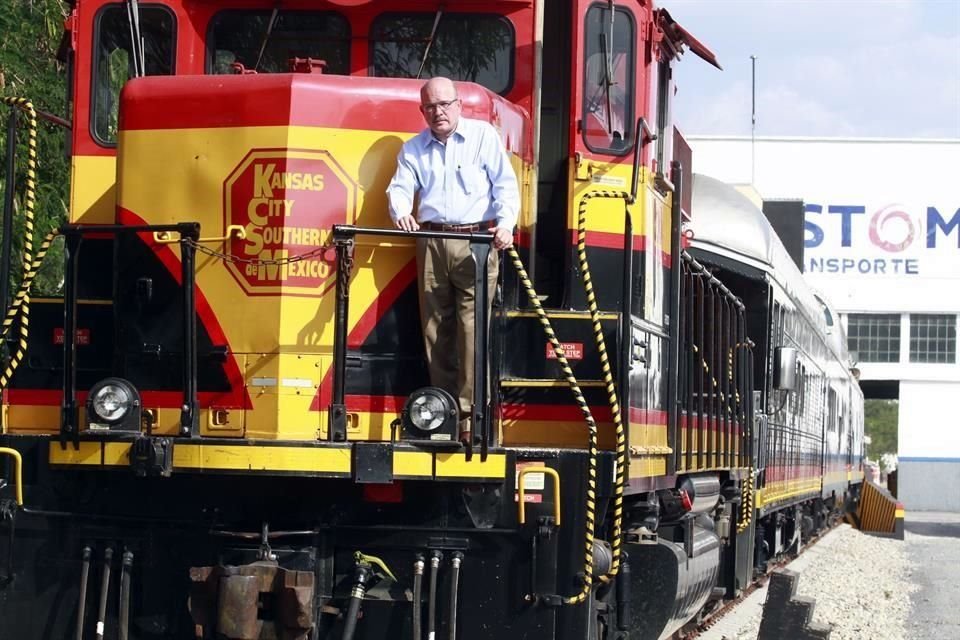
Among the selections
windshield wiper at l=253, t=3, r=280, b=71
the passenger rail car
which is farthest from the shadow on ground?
windshield wiper at l=253, t=3, r=280, b=71

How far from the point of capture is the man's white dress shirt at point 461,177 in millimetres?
6754

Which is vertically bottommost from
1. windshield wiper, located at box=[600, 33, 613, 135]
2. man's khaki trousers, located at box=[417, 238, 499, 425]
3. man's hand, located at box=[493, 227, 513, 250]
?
man's khaki trousers, located at box=[417, 238, 499, 425]

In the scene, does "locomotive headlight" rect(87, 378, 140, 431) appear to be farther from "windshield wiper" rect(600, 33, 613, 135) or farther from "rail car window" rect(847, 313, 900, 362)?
"rail car window" rect(847, 313, 900, 362)

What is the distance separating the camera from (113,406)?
6.61 m

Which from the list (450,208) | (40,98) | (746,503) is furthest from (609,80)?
(40,98)

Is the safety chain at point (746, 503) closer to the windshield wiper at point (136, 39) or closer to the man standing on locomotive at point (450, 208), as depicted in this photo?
the man standing on locomotive at point (450, 208)

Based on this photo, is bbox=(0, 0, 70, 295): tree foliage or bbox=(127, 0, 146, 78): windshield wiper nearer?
bbox=(127, 0, 146, 78): windshield wiper

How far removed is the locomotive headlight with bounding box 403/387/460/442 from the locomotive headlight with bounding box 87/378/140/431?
1255 millimetres

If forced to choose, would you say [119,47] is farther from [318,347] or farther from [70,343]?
[318,347]

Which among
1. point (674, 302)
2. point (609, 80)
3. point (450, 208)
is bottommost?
point (674, 302)

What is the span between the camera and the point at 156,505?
267 inches

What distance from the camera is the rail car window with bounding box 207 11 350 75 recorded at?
7.55 m

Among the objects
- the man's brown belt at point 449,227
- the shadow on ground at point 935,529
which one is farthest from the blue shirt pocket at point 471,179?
the shadow on ground at point 935,529

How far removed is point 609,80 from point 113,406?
9.85 feet
